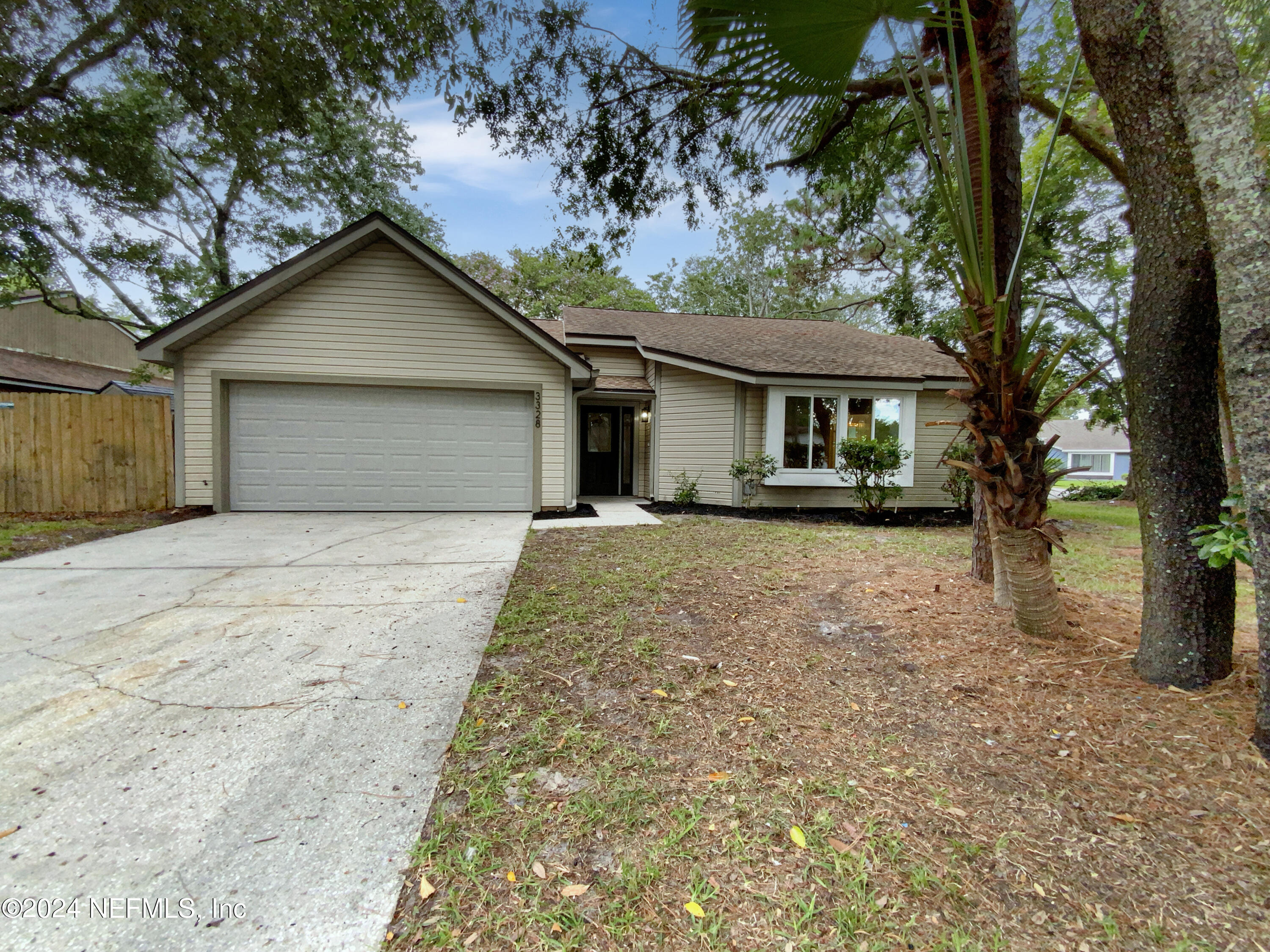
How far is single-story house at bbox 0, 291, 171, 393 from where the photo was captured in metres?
14.9

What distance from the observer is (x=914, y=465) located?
10500 millimetres

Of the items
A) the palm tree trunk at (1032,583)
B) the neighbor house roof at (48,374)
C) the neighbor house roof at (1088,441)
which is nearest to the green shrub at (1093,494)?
the palm tree trunk at (1032,583)

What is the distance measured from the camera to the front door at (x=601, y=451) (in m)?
12.0

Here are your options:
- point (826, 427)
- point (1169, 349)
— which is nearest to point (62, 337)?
point (826, 427)

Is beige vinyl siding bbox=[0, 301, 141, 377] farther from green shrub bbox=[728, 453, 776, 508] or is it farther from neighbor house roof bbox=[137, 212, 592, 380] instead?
green shrub bbox=[728, 453, 776, 508]

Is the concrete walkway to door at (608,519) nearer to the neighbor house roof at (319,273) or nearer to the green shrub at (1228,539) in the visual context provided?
the neighbor house roof at (319,273)

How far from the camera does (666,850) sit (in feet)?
5.39

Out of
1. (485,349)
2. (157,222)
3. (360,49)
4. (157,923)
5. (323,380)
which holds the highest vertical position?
(157,222)

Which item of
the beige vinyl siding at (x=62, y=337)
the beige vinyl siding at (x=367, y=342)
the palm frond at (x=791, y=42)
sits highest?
the beige vinyl siding at (x=62, y=337)

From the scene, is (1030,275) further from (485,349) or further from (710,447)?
(485,349)

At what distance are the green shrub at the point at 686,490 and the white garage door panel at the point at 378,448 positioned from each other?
3.06 m

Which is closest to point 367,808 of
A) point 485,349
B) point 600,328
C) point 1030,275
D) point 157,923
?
point 157,923

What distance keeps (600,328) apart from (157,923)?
12.0 meters

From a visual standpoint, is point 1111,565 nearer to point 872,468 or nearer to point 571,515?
point 872,468
